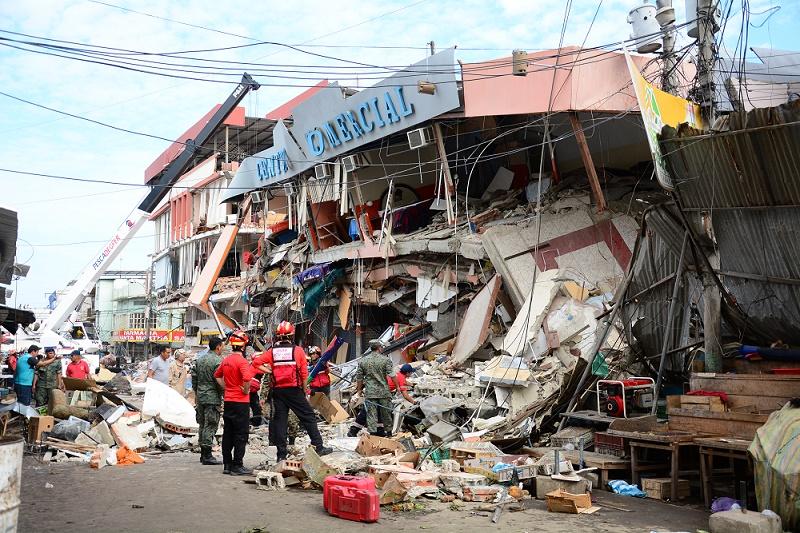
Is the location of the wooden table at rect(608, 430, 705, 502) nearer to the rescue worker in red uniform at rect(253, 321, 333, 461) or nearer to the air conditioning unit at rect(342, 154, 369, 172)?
the rescue worker in red uniform at rect(253, 321, 333, 461)

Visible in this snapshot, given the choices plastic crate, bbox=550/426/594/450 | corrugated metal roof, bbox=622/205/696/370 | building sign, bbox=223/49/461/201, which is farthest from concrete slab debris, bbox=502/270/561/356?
building sign, bbox=223/49/461/201

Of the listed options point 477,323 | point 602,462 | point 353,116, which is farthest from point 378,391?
point 353,116

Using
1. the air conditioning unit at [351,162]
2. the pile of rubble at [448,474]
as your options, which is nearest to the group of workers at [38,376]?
the pile of rubble at [448,474]

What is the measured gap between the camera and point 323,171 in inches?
902

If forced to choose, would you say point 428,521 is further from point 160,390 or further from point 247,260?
point 247,260

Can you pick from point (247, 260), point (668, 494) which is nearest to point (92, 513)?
point (668, 494)

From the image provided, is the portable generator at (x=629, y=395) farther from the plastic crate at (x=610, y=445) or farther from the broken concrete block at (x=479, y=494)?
the broken concrete block at (x=479, y=494)

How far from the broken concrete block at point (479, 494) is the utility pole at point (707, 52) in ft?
20.3

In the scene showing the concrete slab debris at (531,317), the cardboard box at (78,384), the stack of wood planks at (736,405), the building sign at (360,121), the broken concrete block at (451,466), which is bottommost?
the broken concrete block at (451,466)

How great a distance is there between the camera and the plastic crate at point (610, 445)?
929 centimetres

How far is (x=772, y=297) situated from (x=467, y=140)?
12677 millimetres

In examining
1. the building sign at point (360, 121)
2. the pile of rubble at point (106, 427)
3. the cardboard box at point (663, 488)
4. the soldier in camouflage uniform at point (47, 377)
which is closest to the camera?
the cardboard box at point (663, 488)

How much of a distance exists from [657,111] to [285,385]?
5743 mm

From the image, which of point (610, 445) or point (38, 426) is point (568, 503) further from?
point (38, 426)
